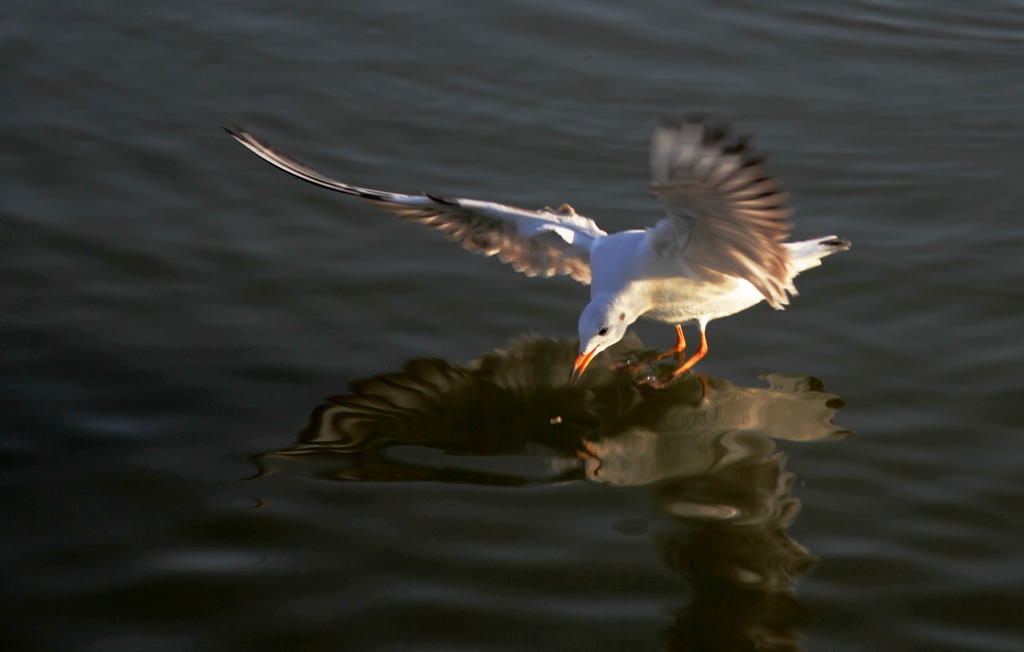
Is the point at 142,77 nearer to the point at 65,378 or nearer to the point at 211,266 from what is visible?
the point at 211,266

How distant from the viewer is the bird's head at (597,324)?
4.73 meters

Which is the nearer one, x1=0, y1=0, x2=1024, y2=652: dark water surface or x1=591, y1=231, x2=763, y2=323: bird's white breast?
x1=0, y1=0, x2=1024, y2=652: dark water surface

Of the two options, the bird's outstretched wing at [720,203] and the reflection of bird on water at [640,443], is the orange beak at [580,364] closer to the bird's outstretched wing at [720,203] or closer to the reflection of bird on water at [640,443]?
the reflection of bird on water at [640,443]

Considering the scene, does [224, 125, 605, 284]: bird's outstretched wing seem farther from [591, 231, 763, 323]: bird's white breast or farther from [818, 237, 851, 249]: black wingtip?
[818, 237, 851, 249]: black wingtip

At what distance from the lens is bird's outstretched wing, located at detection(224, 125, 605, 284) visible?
17.6 ft

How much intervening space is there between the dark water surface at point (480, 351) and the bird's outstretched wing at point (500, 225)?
0.53ft

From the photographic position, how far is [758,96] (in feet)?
23.6

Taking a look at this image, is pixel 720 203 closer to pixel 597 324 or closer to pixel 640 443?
pixel 597 324

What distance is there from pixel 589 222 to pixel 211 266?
2.00 m

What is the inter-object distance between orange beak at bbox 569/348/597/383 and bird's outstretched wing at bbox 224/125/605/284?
27.5 inches

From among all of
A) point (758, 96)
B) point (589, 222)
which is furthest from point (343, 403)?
point (758, 96)

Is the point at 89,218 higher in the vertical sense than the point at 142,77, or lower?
lower

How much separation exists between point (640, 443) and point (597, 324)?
547mm

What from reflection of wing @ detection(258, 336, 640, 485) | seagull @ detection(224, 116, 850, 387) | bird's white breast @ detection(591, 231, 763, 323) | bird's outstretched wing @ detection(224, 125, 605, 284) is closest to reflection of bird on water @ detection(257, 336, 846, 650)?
reflection of wing @ detection(258, 336, 640, 485)
